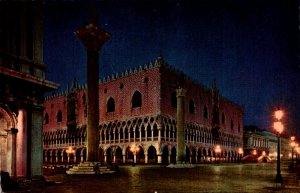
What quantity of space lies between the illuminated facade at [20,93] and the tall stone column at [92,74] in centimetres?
677

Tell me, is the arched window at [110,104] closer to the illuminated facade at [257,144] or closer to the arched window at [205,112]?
the arched window at [205,112]

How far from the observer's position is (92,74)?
2053 centimetres

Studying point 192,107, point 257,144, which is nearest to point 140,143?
point 192,107

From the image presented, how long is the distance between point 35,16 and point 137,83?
107 ft

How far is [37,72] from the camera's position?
42.9 feet

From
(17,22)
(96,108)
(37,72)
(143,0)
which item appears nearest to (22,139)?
(37,72)

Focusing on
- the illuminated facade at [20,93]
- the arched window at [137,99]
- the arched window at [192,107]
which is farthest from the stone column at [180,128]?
the arched window at [192,107]

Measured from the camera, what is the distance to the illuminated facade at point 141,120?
43.4 m

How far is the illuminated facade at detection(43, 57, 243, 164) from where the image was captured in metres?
43.4

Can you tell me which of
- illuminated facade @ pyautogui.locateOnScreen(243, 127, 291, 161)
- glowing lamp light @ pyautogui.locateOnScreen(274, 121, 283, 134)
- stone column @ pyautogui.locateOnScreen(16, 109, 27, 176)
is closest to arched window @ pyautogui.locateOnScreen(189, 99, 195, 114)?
illuminated facade @ pyautogui.locateOnScreen(243, 127, 291, 161)

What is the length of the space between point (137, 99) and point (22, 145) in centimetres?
3395

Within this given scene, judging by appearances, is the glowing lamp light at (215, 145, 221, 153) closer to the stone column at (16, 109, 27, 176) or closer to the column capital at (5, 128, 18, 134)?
the stone column at (16, 109, 27, 176)

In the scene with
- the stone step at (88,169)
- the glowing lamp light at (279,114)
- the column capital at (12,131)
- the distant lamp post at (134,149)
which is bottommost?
Result: the distant lamp post at (134,149)

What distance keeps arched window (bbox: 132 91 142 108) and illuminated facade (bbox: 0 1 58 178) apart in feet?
107
